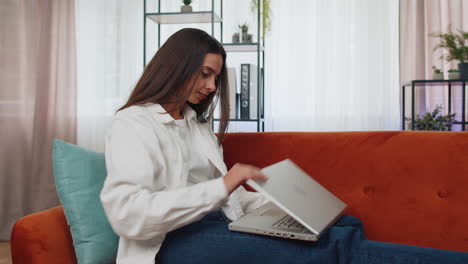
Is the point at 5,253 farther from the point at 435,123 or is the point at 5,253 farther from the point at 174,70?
the point at 435,123

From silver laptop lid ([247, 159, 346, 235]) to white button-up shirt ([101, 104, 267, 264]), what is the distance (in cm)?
10

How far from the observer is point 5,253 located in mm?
2117

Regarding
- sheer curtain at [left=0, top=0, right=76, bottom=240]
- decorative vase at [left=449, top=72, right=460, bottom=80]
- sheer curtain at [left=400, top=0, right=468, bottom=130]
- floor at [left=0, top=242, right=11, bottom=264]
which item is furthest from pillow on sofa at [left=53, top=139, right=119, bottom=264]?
sheer curtain at [left=400, top=0, right=468, bottom=130]

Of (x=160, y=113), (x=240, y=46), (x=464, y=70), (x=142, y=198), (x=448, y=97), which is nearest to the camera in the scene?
(x=142, y=198)

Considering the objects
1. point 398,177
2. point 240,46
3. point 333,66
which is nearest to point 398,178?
point 398,177

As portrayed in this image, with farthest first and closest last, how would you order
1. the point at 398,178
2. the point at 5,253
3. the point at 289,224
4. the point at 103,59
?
the point at 103,59 → the point at 5,253 → the point at 398,178 → the point at 289,224

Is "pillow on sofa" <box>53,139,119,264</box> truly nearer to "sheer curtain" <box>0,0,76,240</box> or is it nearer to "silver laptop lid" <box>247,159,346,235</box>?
"silver laptop lid" <box>247,159,346,235</box>

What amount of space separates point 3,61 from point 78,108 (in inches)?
24.8

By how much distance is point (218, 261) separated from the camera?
0.88 metres

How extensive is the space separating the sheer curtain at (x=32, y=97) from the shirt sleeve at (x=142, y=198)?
5.89 ft

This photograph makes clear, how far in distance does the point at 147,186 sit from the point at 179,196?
3.1 inches

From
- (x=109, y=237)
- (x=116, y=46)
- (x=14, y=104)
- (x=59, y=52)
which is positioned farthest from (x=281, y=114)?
(x=109, y=237)

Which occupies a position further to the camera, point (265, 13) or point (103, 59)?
point (103, 59)

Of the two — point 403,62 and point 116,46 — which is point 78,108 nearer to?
point 116,46
